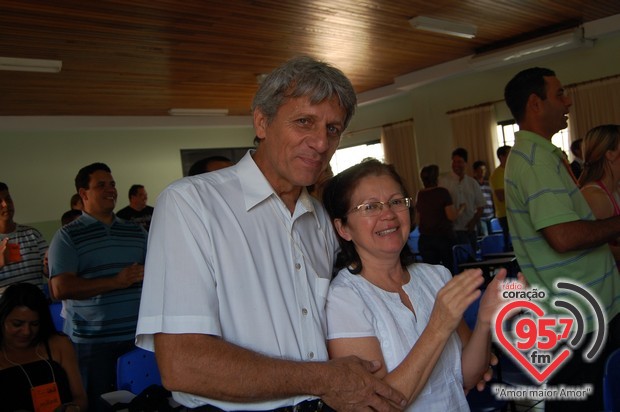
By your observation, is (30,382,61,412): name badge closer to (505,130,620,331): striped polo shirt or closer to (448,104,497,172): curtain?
(505,130,620,331): striped polo shirt

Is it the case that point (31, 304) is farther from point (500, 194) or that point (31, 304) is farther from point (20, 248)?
point (500, 194)

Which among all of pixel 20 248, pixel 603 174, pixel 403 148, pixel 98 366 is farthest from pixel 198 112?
pixel 603 174

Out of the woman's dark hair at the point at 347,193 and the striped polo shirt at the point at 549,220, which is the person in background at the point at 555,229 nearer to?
the striped polo shirt at the point at 549,220

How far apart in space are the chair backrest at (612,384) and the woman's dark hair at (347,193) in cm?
92

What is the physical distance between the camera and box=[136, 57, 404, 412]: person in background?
1.30 meters

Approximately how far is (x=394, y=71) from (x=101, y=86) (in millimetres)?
5304

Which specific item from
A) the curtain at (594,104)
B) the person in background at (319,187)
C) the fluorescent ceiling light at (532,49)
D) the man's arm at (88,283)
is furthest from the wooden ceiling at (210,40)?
the person in background at (319,187)

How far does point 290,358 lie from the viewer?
1425mm

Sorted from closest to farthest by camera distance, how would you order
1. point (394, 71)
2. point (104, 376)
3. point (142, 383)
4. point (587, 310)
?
point (587, 310) < point (142, 383) < point (104, 376) < point (394, 71)

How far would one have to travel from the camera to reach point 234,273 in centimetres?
142

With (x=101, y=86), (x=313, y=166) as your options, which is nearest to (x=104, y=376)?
(x=313, y=166)

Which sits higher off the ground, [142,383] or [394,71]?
[394,71]

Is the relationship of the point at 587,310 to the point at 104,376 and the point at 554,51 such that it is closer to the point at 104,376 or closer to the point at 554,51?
the point at 104,376

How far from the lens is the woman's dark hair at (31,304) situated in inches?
119
